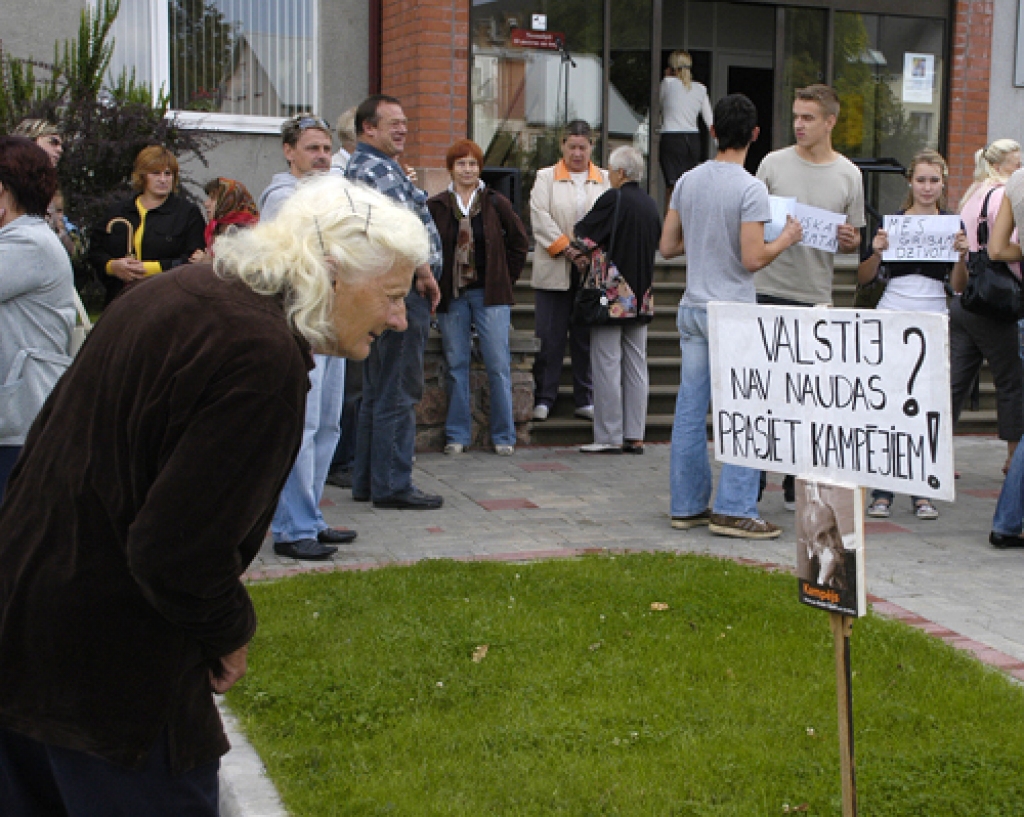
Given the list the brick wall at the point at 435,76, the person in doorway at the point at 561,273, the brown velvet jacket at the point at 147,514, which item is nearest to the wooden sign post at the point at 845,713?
the brown velvet jacket at the point at 147,514

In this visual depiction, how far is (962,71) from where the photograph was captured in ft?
45.5

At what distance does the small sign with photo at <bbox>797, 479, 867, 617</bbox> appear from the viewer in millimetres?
3226

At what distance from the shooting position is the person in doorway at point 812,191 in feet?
23.6

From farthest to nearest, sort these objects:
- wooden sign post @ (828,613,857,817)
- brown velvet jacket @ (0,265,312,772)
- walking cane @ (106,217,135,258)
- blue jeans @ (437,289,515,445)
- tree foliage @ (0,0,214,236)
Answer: tree foliage @ (0,0,214,236)
blue jeans @ (437,289,515,445)
walking cane @ (106,217,135,258)
wooden sign post @ (828,613,857,817)
brown velvet jacket @ (0,265,312,772)

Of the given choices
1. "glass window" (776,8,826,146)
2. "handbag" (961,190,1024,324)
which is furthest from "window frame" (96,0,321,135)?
"handbag" (961,190,1024,324)

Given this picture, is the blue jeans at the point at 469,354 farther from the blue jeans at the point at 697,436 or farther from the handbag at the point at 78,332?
the handbag at the point at 78,332

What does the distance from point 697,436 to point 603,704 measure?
2938 mm

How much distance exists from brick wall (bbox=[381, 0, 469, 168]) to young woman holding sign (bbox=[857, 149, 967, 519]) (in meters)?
5.06

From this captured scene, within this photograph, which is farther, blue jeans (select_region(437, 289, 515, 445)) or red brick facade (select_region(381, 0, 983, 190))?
red brick facade (select_region(381, 0, 983, 190))

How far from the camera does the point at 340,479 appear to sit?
8164mm

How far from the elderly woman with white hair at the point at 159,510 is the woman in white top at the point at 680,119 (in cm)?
1146

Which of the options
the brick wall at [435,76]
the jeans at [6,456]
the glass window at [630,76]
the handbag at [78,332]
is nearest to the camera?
the jeans at [6,456]

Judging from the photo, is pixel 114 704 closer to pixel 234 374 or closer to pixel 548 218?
pixel 234 374

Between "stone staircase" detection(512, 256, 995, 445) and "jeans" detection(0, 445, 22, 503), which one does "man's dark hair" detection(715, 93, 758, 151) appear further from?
"jeans" detection(0, 445, 22, 503)
